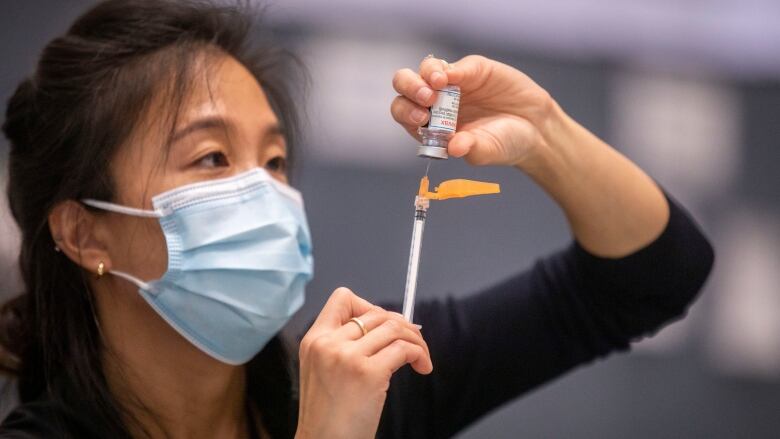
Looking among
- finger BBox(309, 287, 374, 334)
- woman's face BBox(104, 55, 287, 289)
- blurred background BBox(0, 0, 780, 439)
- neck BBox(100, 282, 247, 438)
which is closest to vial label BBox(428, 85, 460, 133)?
finger BBox(309, 287, 374, 334)

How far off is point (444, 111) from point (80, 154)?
24.2 inches

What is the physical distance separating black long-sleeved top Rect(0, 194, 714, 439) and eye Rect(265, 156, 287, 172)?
330mm

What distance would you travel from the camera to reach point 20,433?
122cm

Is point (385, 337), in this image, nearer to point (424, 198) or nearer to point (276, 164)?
point (424, 198)

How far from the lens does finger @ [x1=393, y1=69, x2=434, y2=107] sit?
41.4 inches

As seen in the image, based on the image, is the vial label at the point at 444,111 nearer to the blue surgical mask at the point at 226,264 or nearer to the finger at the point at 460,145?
the finger at the point at 460,145

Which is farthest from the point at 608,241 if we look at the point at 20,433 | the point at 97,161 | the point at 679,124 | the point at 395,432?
the point at 679,124

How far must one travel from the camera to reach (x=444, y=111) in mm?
1064

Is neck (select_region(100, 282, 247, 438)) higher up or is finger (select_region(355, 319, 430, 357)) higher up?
finger (select_region(355, 319, 430, 357))

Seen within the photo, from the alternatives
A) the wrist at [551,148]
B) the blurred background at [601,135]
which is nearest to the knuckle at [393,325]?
the wrist at [551,148]

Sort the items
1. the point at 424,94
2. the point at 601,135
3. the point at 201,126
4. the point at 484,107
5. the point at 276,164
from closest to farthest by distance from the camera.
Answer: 1. the point at 424,94
2. the point at 484,107
3. the point at 201,126
4. the point at 276,164
5. the point at 601,135

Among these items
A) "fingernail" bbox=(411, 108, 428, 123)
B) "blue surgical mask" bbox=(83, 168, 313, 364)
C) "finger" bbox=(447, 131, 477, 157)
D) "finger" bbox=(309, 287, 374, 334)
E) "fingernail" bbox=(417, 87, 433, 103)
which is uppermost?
"fingernail" bbox=(417, 87, 433, 103)

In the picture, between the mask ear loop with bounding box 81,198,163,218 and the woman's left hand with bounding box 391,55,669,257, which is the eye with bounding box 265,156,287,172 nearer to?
the mask ear loop with bounding box 81,198,163,218

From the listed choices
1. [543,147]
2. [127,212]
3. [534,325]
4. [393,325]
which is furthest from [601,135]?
[393,325]
